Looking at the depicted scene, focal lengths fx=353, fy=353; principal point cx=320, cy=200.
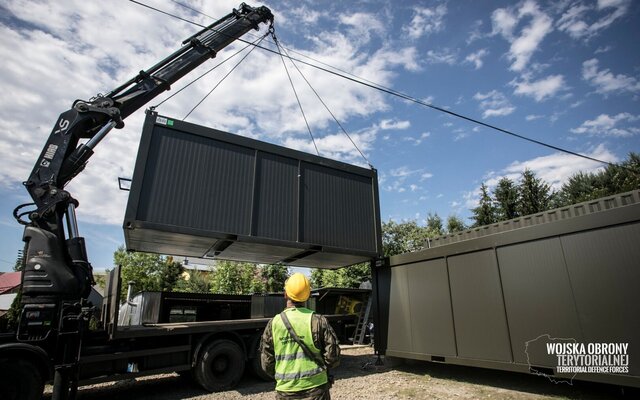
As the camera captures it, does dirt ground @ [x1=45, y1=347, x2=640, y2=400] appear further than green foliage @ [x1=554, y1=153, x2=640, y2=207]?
No

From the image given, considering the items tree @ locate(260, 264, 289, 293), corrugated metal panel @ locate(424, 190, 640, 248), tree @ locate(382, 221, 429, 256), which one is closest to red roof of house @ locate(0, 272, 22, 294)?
tree @ locate(260, 264, 289, 293)

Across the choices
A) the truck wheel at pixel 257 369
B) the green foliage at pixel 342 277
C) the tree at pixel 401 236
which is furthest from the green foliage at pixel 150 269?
the truck wheel at pixel 257 369

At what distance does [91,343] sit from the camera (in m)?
6.89

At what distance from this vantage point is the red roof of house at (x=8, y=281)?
124ft

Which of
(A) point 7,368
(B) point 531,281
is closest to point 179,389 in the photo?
(A) point 7,368

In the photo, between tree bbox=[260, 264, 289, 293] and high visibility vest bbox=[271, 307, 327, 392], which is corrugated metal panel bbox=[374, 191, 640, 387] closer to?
high visibility vest bbox=[271, 307, 327, 392]

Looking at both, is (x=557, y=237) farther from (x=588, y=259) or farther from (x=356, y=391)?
(x=356, y=391)

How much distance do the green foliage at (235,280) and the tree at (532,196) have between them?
76.5 ft

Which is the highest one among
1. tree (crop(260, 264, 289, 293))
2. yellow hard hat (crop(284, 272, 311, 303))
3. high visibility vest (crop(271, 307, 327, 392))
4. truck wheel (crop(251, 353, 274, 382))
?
tree (crop(260, 264, 289, 293))

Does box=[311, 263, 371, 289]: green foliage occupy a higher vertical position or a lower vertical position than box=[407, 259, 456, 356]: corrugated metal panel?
higher

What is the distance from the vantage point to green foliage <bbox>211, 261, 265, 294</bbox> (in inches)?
1257

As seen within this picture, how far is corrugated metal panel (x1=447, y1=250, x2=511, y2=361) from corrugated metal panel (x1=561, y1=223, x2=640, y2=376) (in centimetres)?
152

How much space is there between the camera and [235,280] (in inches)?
1266

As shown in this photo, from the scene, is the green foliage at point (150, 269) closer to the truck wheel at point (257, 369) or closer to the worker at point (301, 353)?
the truck wheel at point (257, 369)
